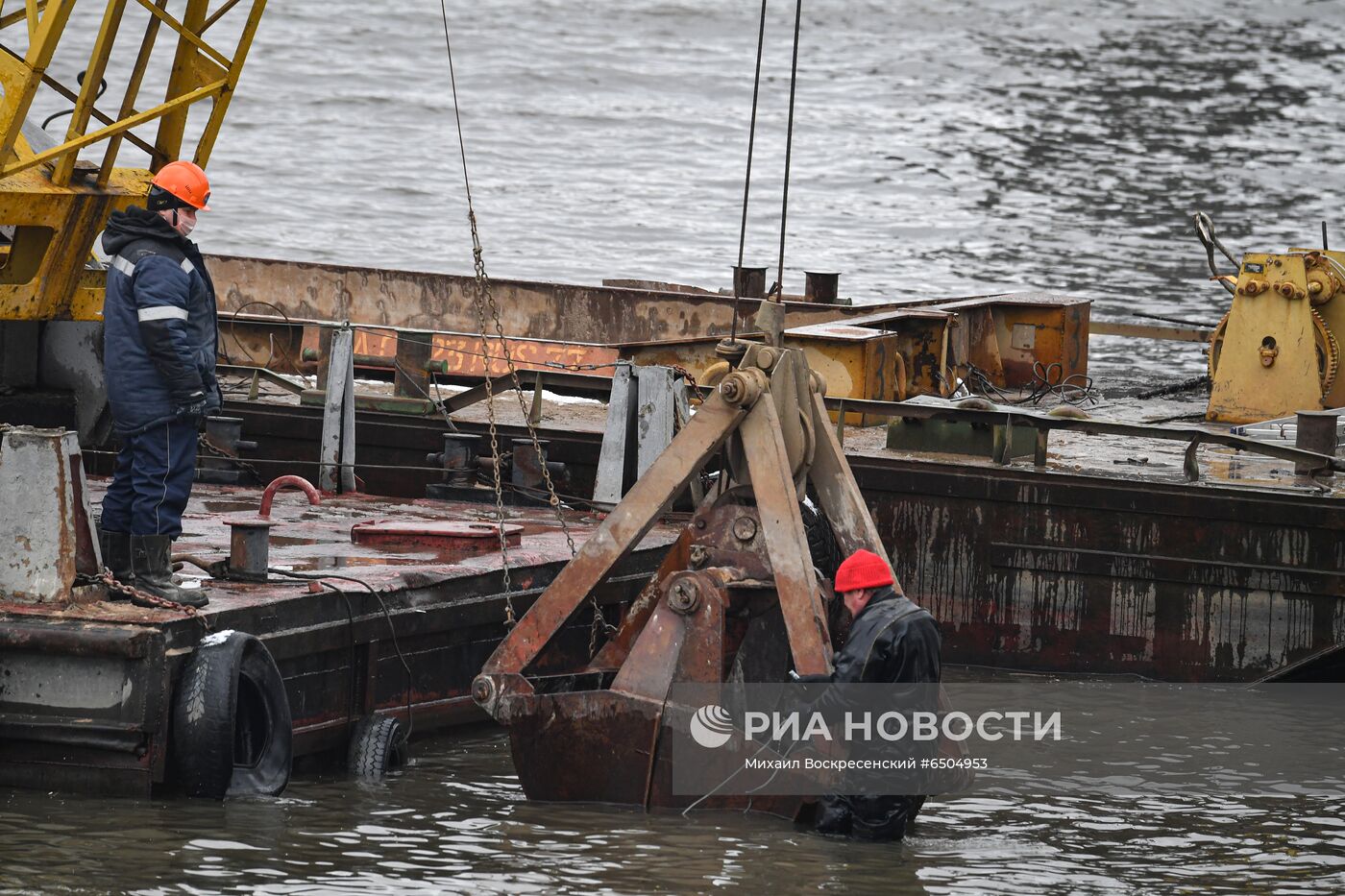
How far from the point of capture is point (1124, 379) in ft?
57.6

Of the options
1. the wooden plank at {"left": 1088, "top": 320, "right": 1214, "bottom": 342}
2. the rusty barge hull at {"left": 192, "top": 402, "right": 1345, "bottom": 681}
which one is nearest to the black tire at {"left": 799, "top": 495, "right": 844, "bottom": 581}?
the rusty barge hull at {"left": 192, "top": 402, "right": 1345, "bottom": 681}

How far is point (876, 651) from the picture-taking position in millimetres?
7535

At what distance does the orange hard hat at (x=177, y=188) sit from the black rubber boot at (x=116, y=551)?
54.3 inches

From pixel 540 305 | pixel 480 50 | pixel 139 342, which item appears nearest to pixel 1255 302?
pixel 540 305

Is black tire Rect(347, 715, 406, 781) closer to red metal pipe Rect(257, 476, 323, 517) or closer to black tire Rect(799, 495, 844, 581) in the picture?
red metal pipe Rect(257, 476, 323, 517)

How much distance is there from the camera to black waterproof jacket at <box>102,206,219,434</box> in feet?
26.6

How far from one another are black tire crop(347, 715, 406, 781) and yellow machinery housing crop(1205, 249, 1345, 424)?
7.27 meters

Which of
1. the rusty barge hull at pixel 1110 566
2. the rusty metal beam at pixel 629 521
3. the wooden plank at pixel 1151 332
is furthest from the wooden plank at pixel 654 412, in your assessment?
the wooden plank at pixel 1151 332

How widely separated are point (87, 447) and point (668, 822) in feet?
16.5

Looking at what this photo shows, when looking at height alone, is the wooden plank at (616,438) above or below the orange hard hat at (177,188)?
below

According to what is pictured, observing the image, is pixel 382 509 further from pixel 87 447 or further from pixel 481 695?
pixel 481 695

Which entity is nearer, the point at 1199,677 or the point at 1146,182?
the point at 1199,677

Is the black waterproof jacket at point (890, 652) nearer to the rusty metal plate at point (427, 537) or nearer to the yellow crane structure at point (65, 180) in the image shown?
the rusty metal plate at point (427, 537)

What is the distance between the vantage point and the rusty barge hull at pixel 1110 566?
11453 mm
